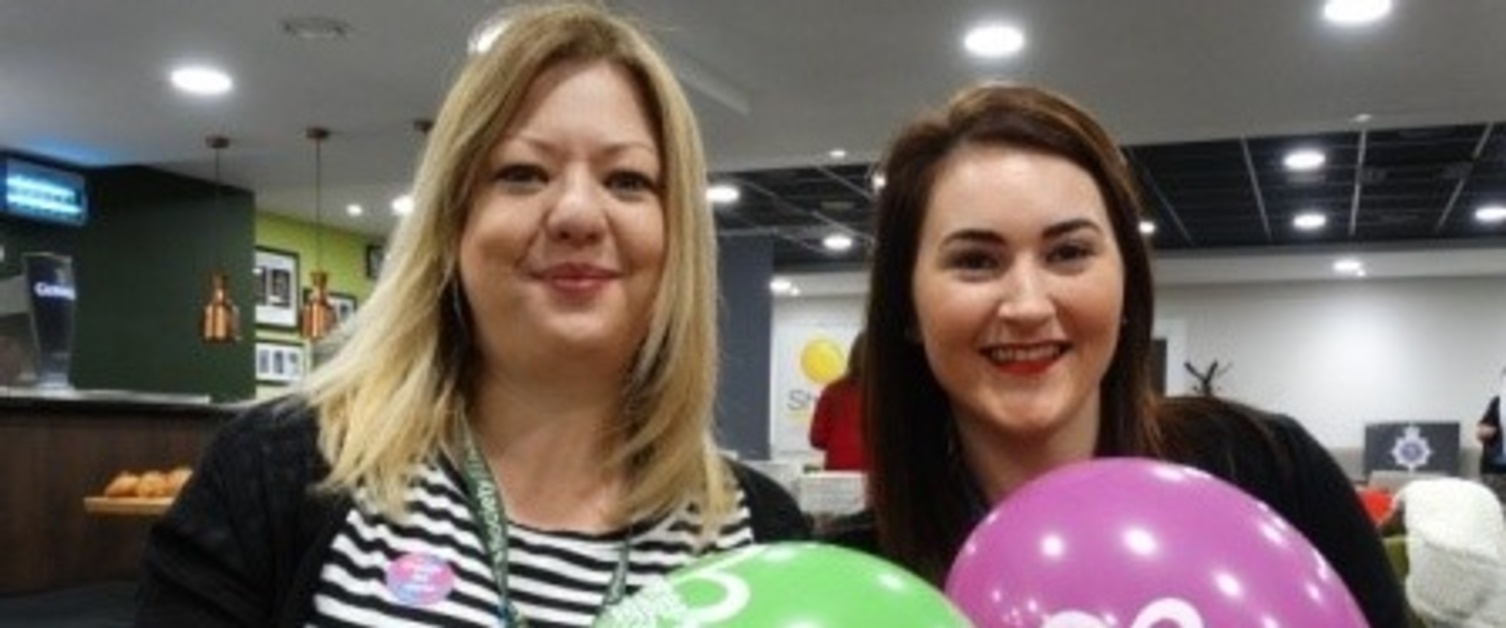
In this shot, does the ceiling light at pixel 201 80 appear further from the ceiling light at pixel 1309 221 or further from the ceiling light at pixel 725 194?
the ceiling light at pixel 1309 221

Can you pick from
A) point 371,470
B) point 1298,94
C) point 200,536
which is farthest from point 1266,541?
point 1298,94

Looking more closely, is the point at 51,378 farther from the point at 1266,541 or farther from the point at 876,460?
the point at 1266,541

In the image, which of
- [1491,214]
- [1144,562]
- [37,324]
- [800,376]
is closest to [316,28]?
[37,324]

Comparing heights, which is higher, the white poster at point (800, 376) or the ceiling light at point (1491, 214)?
the ceiling light at point (1491, 214)

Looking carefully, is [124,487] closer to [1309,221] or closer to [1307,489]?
[1307,489]

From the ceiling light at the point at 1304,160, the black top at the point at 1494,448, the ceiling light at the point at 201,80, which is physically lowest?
the black top at the point at 1494,448

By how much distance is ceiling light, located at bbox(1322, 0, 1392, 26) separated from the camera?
536 cm

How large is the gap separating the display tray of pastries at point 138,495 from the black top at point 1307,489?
4.16m

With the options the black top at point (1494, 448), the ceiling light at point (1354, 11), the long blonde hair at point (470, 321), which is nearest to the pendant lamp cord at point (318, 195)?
the ceiling light at point (1354, 11)

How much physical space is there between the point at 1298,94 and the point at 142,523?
18.8ft

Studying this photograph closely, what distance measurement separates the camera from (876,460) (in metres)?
1.80

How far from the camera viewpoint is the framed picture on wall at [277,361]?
1125 centimetres

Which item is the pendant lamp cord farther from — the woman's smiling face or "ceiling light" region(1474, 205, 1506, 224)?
"ceiling light" region(1474, 205, 1506, 224)

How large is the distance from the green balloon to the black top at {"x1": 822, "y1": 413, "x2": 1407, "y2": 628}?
0.65m
